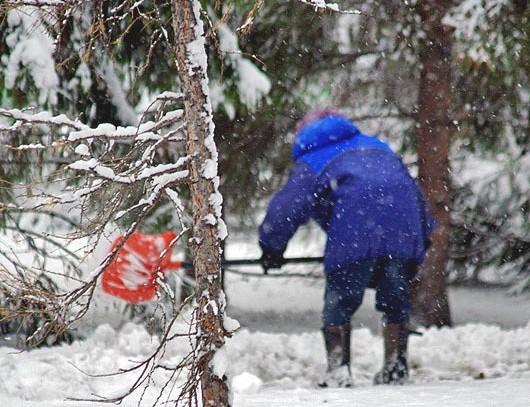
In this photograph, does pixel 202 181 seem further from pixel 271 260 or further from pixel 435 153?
pixel 435 153

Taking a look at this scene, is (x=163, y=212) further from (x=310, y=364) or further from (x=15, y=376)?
(x=15, y=376)

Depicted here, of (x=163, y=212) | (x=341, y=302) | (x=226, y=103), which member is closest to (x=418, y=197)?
(x=341, y=302)

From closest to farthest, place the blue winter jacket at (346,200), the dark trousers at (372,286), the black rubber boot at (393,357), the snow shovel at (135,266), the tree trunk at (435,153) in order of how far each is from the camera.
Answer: the blue winter jacket at (346,200)
the dark trousers at (372,286)
the black rubber boot at (393,357)
the snow shovel at (135,266)
the tree trunk at (435,153)

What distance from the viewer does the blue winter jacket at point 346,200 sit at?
5.44m

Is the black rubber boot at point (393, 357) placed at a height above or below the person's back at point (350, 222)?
below

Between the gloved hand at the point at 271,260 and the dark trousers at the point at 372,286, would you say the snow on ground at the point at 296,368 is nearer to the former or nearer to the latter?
the dark trousers at the point at 372,286

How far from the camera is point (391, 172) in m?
5.54

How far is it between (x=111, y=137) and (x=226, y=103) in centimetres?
426

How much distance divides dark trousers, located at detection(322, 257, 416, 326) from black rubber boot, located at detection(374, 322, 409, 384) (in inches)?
2.5

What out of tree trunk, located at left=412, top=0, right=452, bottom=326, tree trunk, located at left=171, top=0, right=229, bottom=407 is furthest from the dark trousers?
tree trunk, located at left=412, top=0, right=452, bottom=326

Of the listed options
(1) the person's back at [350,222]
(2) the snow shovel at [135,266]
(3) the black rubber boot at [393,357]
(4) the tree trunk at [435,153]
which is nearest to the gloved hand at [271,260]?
(1) the person's back at [350,222]

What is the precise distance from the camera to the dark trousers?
218 inches

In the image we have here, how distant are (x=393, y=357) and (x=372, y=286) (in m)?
0.46

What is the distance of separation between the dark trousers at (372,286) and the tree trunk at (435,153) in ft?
10.0
